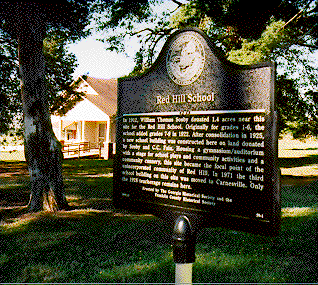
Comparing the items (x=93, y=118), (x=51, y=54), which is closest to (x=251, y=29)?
(x=51, y=54)

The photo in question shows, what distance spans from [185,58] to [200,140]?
87 centimetres

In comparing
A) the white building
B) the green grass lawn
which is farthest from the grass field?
the white building

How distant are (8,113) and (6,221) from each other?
1184 centimetres

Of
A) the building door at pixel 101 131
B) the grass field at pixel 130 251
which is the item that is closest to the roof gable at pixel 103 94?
the building door at pixel 101 131

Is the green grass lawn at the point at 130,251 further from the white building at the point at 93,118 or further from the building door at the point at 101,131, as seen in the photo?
the building door at the point at 101,131

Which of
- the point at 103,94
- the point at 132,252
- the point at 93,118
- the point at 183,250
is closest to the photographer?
the point at 183,250

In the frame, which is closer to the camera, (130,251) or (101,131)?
(130,251)

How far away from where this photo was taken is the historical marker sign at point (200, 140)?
337cm

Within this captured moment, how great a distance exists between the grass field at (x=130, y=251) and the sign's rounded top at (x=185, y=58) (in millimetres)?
2921

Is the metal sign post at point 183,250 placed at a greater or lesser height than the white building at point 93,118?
lesser

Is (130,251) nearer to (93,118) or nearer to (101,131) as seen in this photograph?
(93,118)

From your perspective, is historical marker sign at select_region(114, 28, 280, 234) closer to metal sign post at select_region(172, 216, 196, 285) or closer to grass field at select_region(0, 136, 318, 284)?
metal sign post at select_region(172, 216, 196, 285)

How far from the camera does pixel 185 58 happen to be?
3.90 meters

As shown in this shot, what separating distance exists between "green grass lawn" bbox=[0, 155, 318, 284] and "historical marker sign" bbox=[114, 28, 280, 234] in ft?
5.69
